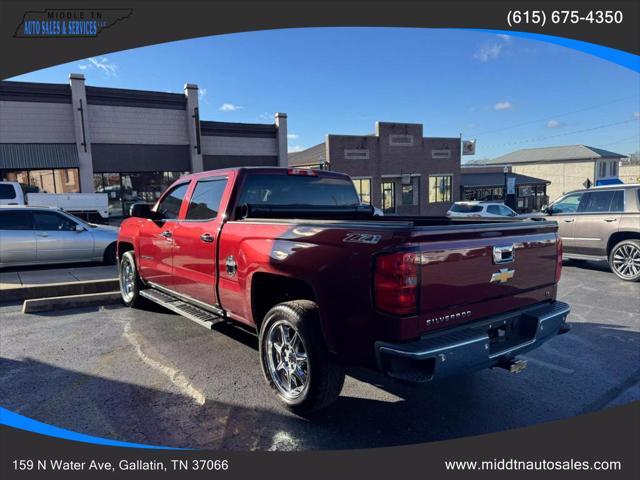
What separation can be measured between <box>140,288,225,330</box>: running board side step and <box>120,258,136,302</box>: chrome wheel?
52 cm

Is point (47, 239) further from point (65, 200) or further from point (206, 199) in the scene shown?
point (65, 200)

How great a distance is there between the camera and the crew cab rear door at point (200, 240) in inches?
172

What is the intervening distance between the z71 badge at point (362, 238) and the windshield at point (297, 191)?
5.59 feet

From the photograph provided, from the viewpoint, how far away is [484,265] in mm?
3119

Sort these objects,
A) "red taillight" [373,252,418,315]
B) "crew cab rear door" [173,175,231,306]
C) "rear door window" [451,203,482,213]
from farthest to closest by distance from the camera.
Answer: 1. "rear door window" [451,203,482,213]
2. "crew cab rear door" [173,175,231,306]
3. "red taillight" [373,252,418,315]

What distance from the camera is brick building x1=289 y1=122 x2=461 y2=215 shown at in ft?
99.8

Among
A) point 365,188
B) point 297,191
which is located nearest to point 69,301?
point 297,191

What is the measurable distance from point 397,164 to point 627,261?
25.1m

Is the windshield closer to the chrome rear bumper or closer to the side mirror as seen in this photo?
the side mirror

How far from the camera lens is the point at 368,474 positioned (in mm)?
2793

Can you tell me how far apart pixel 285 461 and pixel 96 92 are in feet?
69.9

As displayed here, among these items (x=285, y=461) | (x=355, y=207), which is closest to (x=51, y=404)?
(x=285, y=461)

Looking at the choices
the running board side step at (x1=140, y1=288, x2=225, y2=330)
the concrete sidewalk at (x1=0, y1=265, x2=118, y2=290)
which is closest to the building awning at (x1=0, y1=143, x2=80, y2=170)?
the concrete sidewalk at (x1=0, y1=265, x2=118, y2=290)

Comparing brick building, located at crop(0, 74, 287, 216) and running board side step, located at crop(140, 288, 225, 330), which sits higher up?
brick building, located at crop(0, 74, 287, 216)
